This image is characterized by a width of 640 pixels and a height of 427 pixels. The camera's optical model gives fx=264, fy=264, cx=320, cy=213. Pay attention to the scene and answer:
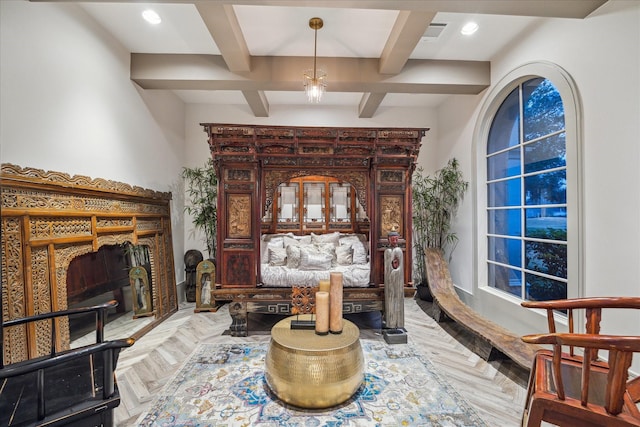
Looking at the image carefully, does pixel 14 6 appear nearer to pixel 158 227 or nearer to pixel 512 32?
pixel 158 227

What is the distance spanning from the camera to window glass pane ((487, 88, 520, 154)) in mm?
3195

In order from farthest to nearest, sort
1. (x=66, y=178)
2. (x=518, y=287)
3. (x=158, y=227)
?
(x=158, y=227) → (x=518, y=287) → (x=66, y=178)

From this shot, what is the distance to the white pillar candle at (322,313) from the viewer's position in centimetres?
211

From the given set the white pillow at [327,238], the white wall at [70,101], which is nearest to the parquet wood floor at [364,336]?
the white pillow at [327,238]

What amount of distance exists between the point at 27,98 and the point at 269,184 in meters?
2.12

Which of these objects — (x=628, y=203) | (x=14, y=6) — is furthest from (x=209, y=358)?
(x=628, y=203)

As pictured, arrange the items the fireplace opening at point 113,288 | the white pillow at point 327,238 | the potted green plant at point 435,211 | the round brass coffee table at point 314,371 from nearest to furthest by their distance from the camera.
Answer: the round brass coffee table at point 314,371 → the fireplace opening at point 113,288 → the potted green plant at point 435,211 → the white pillow at point 327,238

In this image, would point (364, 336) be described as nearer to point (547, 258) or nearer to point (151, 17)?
point (547, 258)

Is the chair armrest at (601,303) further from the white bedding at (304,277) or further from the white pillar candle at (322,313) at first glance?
the white bedding at (304,277)

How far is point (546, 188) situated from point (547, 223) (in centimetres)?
37

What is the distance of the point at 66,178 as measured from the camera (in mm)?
2279

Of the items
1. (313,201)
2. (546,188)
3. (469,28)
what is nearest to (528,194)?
(546,188)

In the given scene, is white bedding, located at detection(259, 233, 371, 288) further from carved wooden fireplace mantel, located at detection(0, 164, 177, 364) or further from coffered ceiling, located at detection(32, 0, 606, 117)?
coffered ceiling, located at detection(32, 0, 606, 117)

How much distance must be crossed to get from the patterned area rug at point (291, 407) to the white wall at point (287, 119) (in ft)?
8.80
